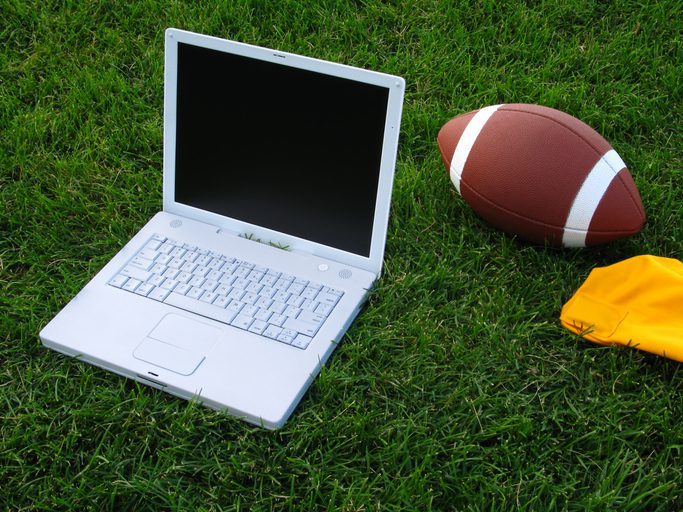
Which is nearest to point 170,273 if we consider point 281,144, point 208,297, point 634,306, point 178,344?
point 208,297

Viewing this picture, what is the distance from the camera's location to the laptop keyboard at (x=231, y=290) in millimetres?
1909

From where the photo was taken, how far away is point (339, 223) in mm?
1983

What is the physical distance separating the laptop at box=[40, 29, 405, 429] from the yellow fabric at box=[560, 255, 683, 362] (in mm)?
559

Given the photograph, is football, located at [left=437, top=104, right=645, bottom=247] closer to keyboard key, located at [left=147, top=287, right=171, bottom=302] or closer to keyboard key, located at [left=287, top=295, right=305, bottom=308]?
keyboard key, located at [left=287, top=295, right=305, bottom=308]

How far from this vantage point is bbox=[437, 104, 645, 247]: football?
208 centimetres

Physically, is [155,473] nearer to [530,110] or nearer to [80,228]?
[80,228]

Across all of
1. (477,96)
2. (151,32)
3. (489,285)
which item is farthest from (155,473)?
(151,32)

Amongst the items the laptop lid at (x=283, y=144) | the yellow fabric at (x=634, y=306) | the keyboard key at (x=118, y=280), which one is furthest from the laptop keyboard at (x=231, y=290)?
the yellow fabric at (x=634, y=306)

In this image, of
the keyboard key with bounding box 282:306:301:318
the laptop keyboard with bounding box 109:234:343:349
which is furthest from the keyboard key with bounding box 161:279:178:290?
the keyboard key with bounding box 282:306:301:318

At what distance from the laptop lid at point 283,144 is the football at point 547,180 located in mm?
409

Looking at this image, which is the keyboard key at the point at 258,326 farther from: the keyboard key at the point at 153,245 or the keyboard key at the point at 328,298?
the keyboard key at the point at 153,245

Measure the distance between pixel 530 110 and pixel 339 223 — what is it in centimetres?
68

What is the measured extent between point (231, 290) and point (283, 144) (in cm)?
40

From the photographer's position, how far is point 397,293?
2094mm
